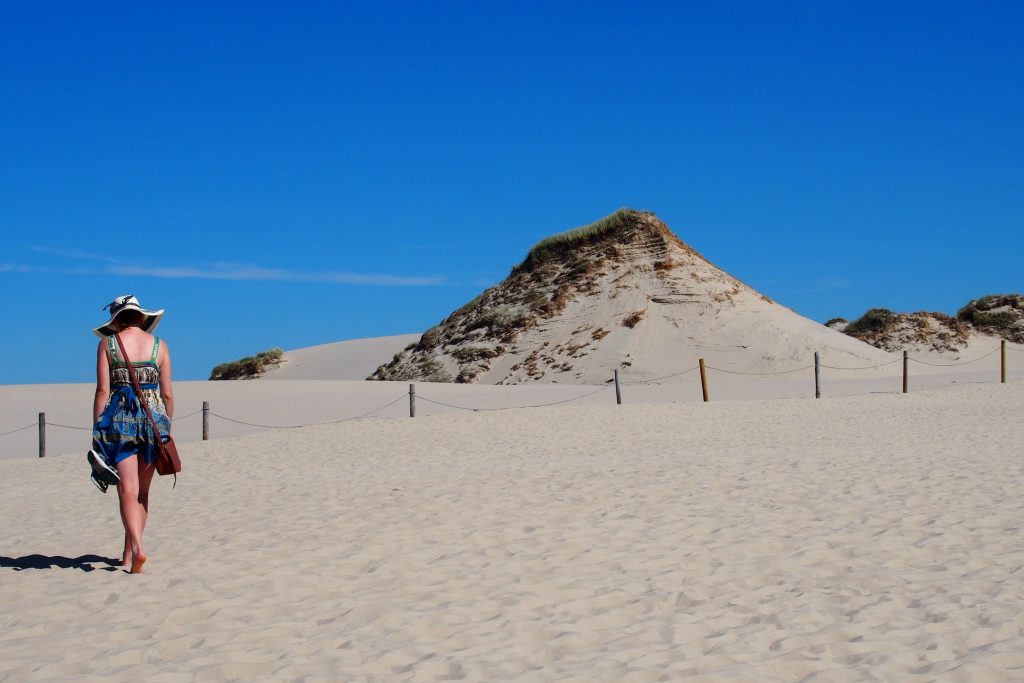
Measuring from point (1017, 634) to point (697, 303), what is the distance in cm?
3307

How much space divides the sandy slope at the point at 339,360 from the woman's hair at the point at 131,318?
1922 inches

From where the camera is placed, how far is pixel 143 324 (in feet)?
21.4

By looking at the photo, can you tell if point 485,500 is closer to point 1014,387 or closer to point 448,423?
point 448,423

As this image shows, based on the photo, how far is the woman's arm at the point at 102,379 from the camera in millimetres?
6148

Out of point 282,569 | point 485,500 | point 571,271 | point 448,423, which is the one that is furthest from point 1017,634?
point 571,271

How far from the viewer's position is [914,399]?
22141mm

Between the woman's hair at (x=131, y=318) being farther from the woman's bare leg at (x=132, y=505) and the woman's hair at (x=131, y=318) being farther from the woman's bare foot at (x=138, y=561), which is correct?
the woman's bare foot at (x=138, y=561)

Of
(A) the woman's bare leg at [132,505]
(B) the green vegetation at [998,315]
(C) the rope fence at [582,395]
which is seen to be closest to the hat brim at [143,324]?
(A) the woman's bare leg at [132,505]

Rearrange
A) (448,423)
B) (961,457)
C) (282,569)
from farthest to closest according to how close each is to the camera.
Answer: (448,423)
(961,457)
(282,569)

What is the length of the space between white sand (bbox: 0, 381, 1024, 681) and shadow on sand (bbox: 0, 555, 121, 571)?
5cm

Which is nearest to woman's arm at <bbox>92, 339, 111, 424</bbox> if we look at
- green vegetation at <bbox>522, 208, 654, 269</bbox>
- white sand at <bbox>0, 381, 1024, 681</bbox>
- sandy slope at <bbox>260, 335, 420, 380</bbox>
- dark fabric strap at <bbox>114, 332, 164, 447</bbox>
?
dark fabric strap at <bbox>114, 332, 164, 447</bbox>

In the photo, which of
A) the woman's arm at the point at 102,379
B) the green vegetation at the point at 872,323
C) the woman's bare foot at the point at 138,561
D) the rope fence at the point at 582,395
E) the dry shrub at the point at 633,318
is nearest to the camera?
the woman's arm at the point at 102,379

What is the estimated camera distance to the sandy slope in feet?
186

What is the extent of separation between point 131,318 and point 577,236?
37.7 metres
